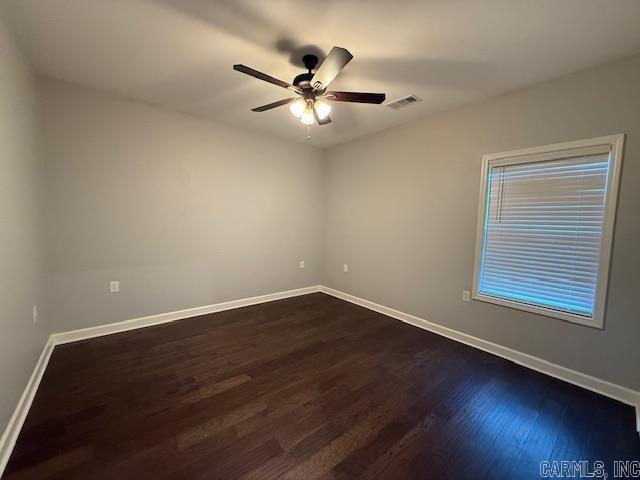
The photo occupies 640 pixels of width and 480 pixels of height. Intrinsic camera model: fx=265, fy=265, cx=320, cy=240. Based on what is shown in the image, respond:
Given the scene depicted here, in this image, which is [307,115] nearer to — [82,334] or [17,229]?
[17,229]

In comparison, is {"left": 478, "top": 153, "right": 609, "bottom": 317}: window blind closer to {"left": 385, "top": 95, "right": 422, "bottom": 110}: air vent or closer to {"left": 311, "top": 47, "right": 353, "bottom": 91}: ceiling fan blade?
{"left": 385, "top": 95, "right": 422, "bottom": 110}: air vent

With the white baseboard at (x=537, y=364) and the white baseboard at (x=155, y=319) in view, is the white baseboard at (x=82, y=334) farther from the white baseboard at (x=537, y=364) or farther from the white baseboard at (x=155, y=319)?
the white baseboard at (x=537, y=364)

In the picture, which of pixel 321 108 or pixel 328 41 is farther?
pixel 321 108

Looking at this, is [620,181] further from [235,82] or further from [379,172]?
[235,82]

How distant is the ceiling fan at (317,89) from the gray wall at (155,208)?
5.76 feet

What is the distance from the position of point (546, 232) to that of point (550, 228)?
0.15 ft

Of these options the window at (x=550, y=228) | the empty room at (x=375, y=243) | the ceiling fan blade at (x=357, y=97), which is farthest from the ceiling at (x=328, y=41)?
the window at (x=550, y=228)

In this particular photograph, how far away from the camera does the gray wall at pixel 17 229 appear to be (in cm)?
153

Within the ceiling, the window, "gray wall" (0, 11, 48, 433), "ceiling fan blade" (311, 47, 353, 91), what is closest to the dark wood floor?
"gray wall" (0, 11, 48, 433)

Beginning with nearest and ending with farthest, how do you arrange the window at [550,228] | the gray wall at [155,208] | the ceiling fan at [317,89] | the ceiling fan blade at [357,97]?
the ceiling fan at [317,89], the ceiling fan blade at [357,97], the window at [550,228], the gray wall at [155,208]

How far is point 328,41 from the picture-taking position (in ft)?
5.96

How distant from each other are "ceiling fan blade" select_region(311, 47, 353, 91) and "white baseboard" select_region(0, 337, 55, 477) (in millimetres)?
2750

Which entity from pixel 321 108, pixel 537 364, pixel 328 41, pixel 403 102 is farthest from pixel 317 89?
pixel 537 364

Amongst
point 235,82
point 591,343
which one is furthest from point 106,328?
point 591,343
